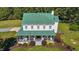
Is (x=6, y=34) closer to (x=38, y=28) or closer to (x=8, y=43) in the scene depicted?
(x=8, y=43)

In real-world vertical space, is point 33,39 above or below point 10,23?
below

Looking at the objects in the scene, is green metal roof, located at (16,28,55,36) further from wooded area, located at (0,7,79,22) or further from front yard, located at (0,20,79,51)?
wooded area, located at (0,7,79,22)

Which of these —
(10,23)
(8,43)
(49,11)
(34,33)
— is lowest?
(8,43)

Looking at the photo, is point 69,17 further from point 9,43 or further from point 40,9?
point 9,43

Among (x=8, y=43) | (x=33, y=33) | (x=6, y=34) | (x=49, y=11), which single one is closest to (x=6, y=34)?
(x=6, y=34)

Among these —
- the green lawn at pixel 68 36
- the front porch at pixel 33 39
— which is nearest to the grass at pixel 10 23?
the front porch at pixel 33 39
